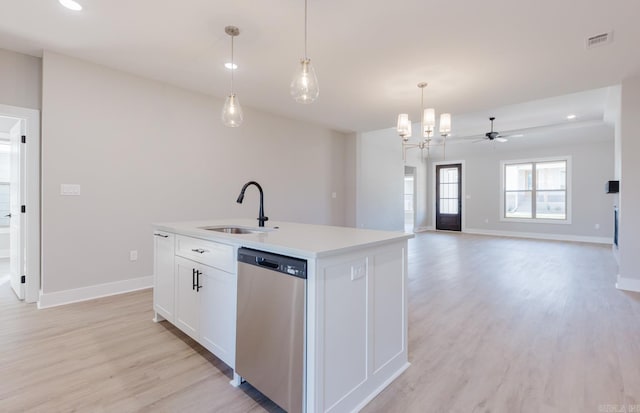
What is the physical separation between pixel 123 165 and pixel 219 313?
2.61 meters

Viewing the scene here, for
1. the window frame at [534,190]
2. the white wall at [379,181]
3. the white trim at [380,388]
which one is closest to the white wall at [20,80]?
the white trim at [380,388]

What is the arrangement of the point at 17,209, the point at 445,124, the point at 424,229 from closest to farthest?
the point at 17,209, the point at 445,124, the point at 424,229

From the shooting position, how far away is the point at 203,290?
2.04 m

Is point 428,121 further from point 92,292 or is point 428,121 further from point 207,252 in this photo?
point 92,292

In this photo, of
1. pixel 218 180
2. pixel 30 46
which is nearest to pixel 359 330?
pixel 218 180

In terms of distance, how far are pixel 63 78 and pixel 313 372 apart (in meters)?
3.80

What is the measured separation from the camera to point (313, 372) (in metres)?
1.35

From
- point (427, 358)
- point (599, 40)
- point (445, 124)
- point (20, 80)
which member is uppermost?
point (599, 40)

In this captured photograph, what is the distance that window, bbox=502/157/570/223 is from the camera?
811cm

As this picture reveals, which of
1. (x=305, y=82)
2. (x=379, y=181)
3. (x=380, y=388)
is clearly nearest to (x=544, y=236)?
(x=379, y=181)

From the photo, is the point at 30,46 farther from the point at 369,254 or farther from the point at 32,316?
the point at 369,254

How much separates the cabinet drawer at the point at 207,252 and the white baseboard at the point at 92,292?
1.82 m

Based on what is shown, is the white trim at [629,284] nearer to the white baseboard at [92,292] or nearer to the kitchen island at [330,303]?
the kitchen island at [330,303]

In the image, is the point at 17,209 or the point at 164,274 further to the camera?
the point at 17,209
